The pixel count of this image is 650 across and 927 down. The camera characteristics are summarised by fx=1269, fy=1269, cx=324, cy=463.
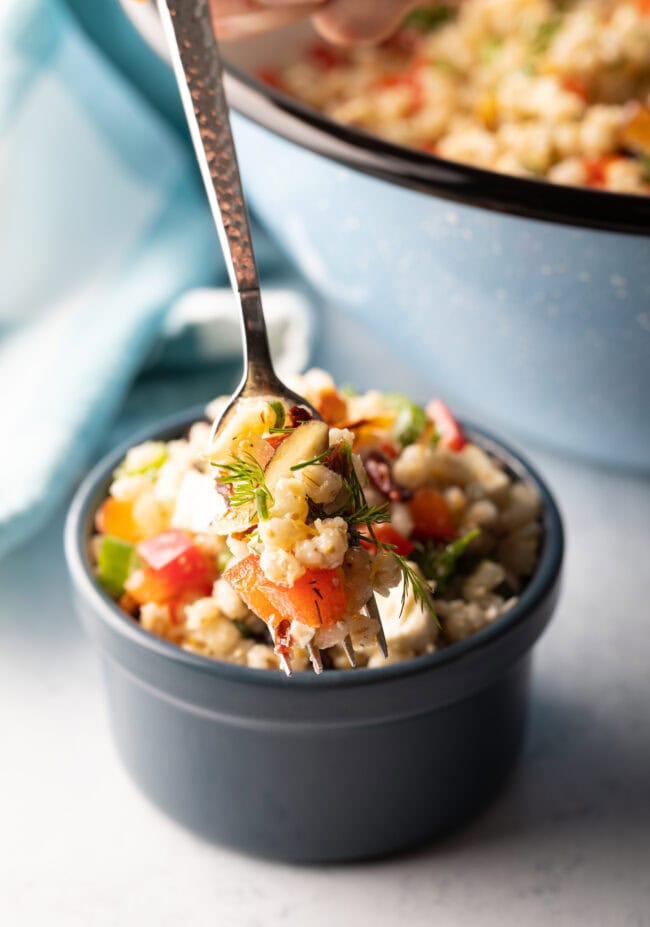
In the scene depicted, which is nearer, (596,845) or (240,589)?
(240,589)

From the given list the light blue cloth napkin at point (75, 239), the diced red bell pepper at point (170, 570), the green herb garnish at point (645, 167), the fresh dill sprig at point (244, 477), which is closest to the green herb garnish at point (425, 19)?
the light blue cloth napkin at point (75, 239)

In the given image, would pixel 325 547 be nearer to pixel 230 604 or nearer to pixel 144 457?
pixel 230 604

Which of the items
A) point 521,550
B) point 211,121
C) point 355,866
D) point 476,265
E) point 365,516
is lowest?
point 355,866

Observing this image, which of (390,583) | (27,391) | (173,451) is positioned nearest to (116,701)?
(173,451)

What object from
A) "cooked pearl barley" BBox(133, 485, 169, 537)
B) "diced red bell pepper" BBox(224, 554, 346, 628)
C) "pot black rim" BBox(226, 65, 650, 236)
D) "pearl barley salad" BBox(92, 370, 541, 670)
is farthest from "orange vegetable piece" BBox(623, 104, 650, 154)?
"diced red bell pepper" BBox(224, 554, 346, 628)

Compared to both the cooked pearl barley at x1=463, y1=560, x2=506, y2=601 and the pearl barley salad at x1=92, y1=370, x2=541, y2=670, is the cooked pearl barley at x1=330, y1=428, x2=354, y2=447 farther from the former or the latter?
the cooked pearl barley at x1=463, y1=560, x2=506, y2=601

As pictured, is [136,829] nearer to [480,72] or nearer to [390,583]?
[390,583]

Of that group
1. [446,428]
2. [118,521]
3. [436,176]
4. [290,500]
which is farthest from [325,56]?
[290,500]
